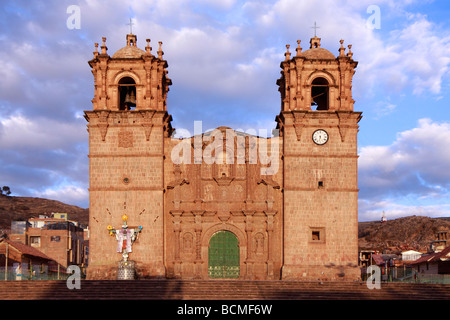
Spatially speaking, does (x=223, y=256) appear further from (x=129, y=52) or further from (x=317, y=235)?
(x=129, y=52)

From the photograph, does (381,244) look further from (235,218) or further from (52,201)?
(52,201)

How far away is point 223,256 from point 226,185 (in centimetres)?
452

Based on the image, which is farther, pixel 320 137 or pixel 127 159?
pixel 320 137

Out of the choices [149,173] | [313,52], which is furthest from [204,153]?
[313,52]

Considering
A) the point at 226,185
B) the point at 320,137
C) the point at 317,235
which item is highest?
the point at 320,137

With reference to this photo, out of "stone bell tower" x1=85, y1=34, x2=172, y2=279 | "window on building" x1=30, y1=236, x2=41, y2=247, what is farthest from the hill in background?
"stone bell tower" x1=85, y1=34, x2=172, y2=279

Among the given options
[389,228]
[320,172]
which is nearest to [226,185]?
[320,172]

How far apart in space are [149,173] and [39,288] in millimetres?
9793

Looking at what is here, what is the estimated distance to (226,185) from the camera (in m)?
36.4

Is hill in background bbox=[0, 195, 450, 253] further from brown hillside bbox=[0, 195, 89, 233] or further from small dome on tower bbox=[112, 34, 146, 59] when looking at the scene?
small dome on tower bbox=[112, 34, 146, 59]

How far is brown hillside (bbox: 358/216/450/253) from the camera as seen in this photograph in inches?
3942

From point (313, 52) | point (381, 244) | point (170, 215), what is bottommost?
point (381, 244)

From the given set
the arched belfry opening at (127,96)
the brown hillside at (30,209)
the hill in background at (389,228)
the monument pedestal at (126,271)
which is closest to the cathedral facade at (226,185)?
the monument pedestal at (126,271)
